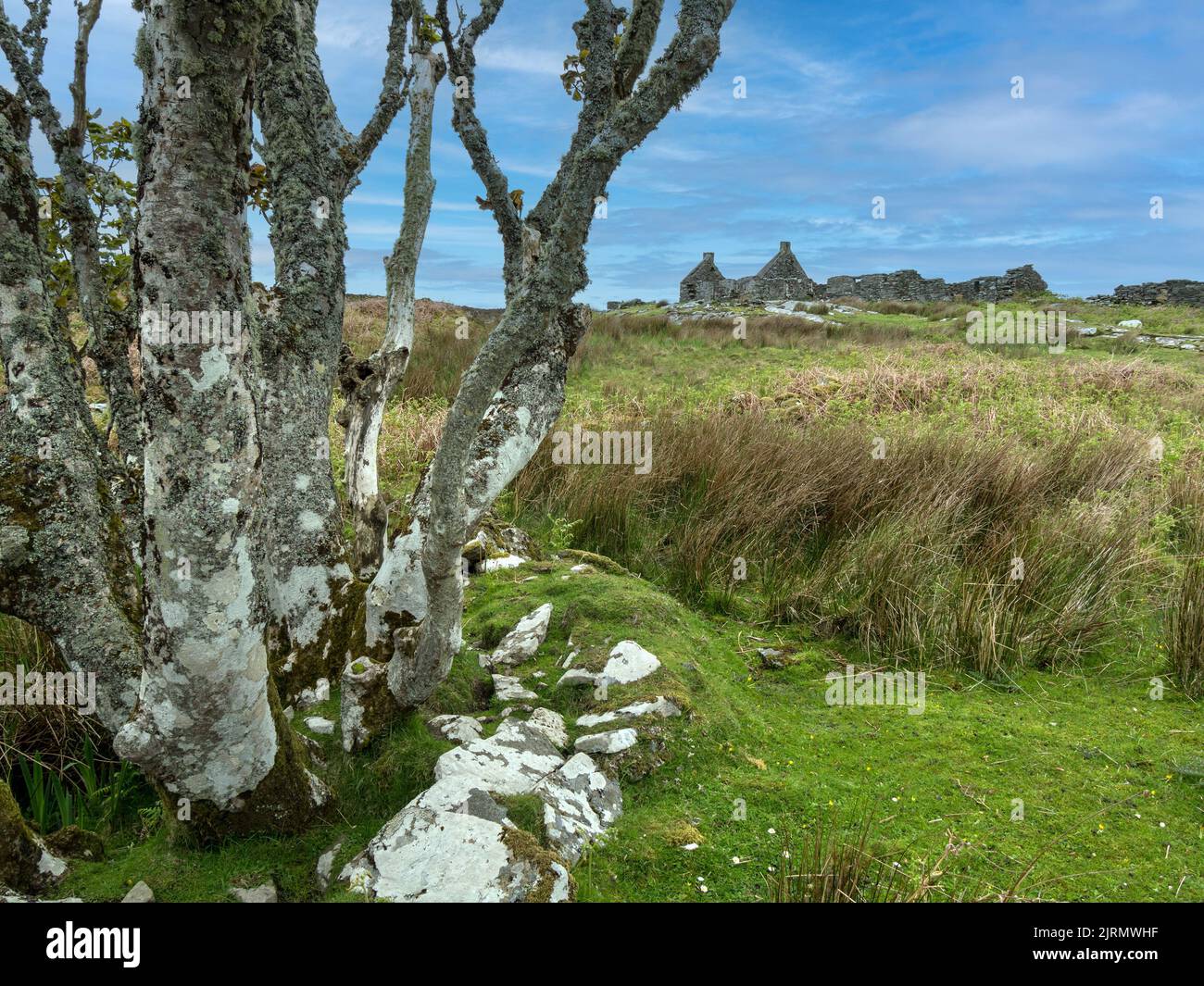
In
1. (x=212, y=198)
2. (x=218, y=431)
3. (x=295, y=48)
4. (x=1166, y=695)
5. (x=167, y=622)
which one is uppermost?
(x=295, y=48)

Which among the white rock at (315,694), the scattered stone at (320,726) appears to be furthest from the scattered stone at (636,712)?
the white rock at (315,694)

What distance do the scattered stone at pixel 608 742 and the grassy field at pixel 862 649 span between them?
0.05 meters

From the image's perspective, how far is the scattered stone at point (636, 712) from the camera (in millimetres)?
3385

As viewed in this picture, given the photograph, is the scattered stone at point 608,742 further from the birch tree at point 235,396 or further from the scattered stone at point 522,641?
the scattered stone at point 522,641

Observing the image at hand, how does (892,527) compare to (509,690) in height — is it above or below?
above

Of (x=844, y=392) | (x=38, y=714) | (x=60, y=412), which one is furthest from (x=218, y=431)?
(x=844, y=392)

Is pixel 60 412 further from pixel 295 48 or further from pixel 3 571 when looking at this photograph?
pixel 295 48

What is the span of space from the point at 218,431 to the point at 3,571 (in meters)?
1.29

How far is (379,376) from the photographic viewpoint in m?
4.89

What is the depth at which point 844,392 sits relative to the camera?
39.1ft

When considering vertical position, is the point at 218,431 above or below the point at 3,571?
above

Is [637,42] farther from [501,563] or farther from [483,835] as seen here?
[501,563]

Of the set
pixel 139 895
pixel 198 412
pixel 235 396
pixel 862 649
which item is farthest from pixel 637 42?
pixel 862 649

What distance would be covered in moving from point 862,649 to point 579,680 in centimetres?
220
